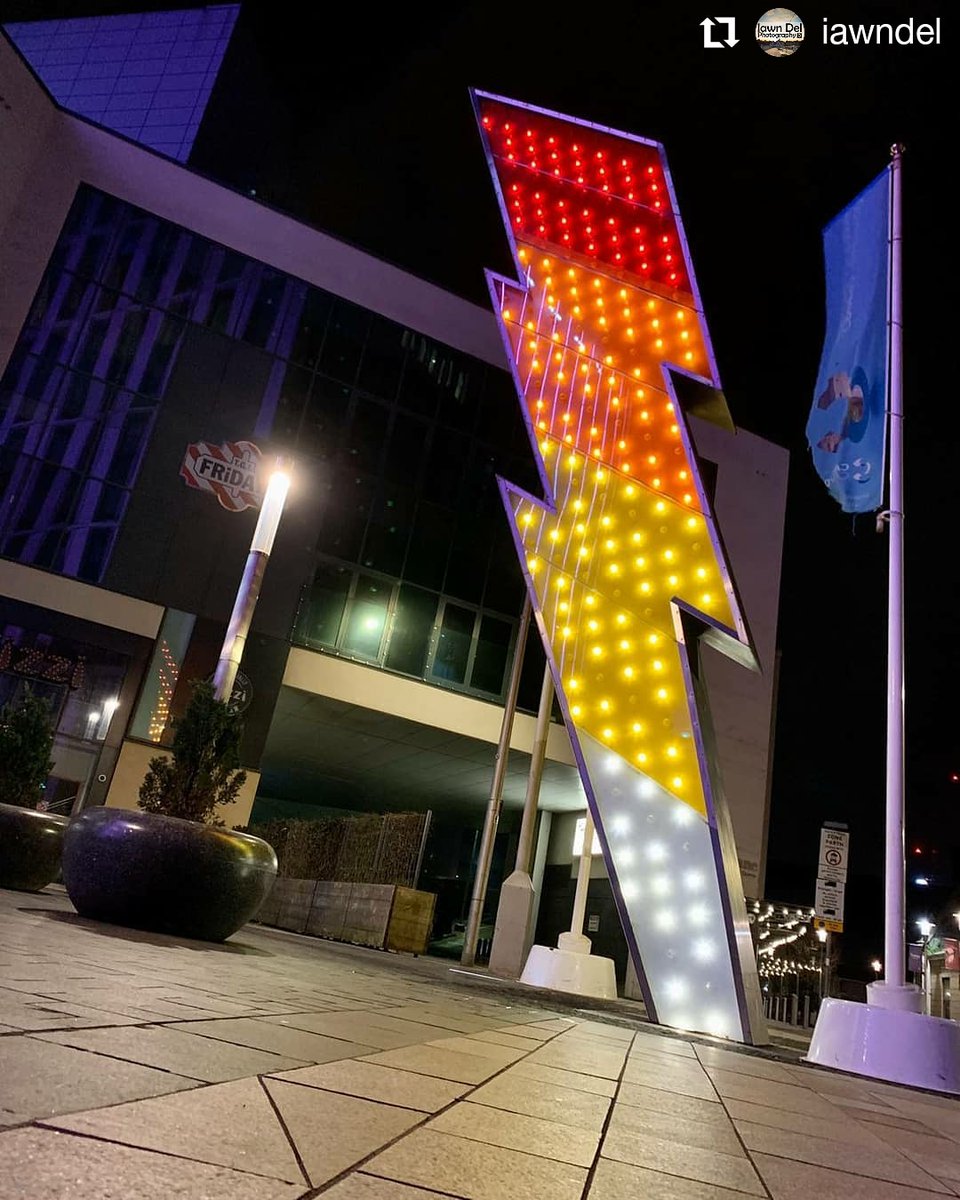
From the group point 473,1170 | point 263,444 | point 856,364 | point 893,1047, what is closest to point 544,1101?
point 473,1170

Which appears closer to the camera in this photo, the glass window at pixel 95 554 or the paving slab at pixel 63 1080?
the paving slab at pixel 63 1080

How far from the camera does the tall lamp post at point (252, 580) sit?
6.50 m

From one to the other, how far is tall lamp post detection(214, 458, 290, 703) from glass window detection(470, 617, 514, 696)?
1374cm

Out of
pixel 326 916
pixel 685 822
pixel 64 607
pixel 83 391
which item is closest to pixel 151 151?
pixel 83 391

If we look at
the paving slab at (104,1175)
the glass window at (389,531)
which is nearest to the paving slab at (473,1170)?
the paving slab at (104,1175)

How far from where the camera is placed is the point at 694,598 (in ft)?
24.7

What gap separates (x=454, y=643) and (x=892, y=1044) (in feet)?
51.1

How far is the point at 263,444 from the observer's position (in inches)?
758

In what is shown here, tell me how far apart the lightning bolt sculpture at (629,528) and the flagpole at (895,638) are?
1273 millimetres

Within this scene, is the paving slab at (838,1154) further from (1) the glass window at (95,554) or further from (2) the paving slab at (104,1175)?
(1) the glass window at (95,554)

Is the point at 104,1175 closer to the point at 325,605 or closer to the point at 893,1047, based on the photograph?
the point at 893,1047

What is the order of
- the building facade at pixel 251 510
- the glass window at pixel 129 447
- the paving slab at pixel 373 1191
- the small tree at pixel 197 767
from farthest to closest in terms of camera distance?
the glass window at pixel 129 447
the building facade at pixel 251 510
the small tree at pixel 197 767
the paving slab at pixel 373 1191

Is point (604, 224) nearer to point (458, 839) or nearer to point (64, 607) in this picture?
point (64, 607)

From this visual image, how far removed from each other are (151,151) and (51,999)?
73.6 ft
